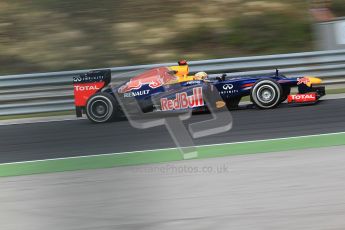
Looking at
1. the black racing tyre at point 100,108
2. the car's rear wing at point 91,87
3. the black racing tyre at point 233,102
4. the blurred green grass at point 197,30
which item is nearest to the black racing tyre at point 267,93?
the black racing tyre at point 233,102

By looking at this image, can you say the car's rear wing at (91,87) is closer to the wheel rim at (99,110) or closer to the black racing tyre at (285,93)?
the wheel rim at (99,110)

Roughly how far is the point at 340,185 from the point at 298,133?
2.54 metres

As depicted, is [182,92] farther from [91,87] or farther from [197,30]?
[197,30]

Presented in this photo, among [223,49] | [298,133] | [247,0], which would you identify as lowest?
[298,133]

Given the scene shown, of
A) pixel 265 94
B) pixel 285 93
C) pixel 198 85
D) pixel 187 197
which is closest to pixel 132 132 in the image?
pixel 198 85

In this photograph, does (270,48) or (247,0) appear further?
(247,0)

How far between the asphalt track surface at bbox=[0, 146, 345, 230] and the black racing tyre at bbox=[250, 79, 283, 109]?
136 inches

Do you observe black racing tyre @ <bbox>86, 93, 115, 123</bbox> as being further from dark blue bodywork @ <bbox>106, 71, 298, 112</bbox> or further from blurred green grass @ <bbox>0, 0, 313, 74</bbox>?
blurred green grass @ <bbox>0, 0, 313, 74</bbox>

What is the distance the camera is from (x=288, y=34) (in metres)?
13.7

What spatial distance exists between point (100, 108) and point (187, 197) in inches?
194

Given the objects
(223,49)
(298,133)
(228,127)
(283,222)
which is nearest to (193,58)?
(223,49)

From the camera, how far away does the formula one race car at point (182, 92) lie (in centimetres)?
888

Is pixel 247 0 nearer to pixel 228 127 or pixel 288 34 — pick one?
pixel 288 34

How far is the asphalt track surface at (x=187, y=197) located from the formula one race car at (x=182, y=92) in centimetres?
344
